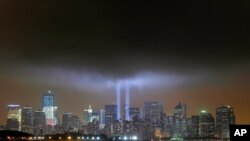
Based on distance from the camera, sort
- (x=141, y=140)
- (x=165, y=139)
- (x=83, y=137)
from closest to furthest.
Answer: (x=83, y=137) < (x=141, y=140) < (x=165, y=139)

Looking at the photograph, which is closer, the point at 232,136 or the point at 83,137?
the point at 232,136

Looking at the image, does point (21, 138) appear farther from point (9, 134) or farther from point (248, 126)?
point (248, 126)

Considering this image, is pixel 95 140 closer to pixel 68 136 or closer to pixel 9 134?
pixel 68 136

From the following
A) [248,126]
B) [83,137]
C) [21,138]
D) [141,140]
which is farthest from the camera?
[141,140]

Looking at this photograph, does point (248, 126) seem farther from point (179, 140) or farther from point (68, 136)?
point (179, 140)

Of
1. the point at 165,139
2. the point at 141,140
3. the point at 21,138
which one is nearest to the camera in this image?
the point at 21,138

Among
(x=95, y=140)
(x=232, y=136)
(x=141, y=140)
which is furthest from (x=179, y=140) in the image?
(x=232, y=136)

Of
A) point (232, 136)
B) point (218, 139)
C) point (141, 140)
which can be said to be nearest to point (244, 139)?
point (232, 136)

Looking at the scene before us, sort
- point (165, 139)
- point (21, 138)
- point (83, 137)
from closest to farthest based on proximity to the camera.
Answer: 1. point (21, 138)
2. point (83, 137)
3. point (165, 139)

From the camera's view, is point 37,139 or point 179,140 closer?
point 37,139
